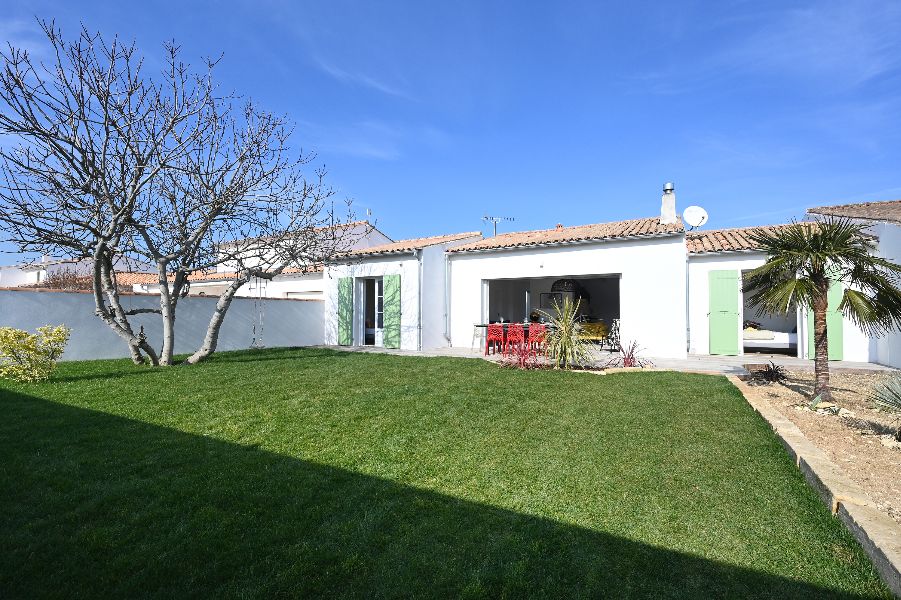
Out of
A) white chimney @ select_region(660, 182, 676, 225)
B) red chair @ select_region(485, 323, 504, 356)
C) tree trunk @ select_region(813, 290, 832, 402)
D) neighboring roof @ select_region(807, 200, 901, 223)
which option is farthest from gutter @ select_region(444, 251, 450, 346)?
neighboring roof @ select_region(807, 200, 901, 223)

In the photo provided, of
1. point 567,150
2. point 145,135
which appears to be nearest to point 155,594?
point 145,135

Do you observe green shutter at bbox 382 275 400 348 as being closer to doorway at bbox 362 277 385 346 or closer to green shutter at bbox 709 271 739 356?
doorway at bbox 362 277 385 346

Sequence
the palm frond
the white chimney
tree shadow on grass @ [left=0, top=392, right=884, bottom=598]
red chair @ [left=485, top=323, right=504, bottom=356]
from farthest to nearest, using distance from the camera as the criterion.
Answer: the white chimney
red chair @ [left=485, top=323, right=504, bottom=356]
the palm frond
tree shadow on grass @ [left=0, top=392, right=884, bottom=598]

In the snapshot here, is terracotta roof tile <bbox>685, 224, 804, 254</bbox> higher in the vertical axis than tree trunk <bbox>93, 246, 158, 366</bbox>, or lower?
higher

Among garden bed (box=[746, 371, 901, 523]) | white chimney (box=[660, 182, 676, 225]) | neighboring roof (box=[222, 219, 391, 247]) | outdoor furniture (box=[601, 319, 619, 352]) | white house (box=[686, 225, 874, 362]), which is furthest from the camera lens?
white chimney (box=[660, 182, 676, 225])

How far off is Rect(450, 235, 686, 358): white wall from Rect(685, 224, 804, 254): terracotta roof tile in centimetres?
137

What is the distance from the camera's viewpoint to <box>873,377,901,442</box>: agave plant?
16.3 feet

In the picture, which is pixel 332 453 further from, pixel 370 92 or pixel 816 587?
pixel 370 92

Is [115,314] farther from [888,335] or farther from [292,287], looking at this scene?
[888,335]

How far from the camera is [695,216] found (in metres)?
15.5

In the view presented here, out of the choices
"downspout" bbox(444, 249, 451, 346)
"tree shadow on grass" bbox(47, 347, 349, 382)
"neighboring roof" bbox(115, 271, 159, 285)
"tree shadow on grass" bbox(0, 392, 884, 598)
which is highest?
"neighboring roof" bbox(115, 271, 159, 285)

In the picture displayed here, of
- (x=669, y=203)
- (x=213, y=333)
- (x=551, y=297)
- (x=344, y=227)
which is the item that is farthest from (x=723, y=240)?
(x=213, y=333)

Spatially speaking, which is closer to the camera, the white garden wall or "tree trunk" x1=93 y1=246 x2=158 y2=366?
"tree trunk" x1=93 y1=246 x2=158 y2=366

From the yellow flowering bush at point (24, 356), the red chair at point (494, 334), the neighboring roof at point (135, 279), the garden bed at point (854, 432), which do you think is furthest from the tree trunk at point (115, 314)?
the neighboring roof at point (135, 279)
